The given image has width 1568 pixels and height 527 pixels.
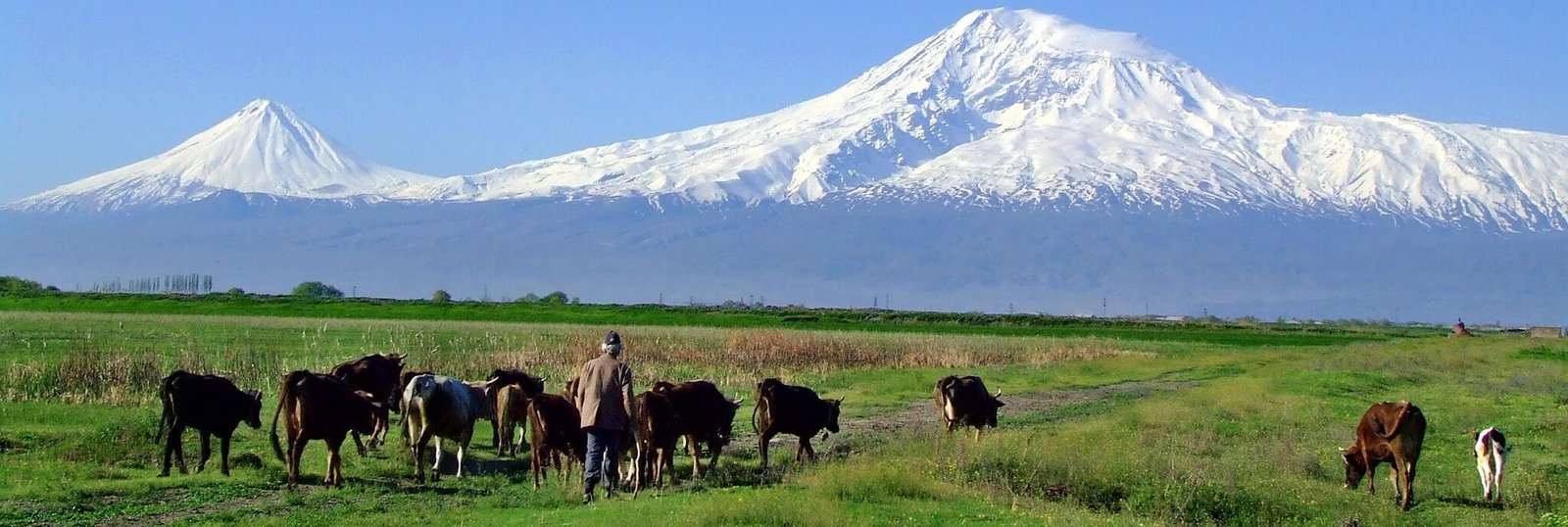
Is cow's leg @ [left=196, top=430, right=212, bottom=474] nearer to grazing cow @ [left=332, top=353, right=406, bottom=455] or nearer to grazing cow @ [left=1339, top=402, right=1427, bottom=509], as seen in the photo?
grazing cow @ [left=332, top=353, right=406, bottom=455]

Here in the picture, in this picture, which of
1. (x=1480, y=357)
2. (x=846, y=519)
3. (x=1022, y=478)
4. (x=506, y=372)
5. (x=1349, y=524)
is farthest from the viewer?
(x=1480, y=357)

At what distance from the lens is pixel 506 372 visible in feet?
69.1

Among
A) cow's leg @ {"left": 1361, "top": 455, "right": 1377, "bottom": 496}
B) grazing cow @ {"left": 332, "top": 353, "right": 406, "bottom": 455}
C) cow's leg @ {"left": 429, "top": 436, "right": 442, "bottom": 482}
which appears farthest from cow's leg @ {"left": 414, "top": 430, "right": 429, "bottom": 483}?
cow's leg @ {"left": 1361, "top": 455, "right": 1377, "bottom": 496}

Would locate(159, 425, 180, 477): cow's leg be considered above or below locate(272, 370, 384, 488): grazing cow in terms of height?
below

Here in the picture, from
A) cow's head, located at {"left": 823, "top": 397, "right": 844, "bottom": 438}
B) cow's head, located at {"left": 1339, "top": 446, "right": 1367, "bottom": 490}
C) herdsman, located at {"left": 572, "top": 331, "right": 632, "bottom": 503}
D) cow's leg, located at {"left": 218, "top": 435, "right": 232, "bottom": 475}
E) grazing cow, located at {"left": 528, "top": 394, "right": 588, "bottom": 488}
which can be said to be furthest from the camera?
cow's head, located at {"left": 823, "top": 397, "right": 844, "bottom": 438}

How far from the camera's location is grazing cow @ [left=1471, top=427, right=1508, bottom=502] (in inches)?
717

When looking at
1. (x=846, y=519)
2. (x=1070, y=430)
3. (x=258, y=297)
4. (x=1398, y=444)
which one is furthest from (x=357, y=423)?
(x=258, y=297)

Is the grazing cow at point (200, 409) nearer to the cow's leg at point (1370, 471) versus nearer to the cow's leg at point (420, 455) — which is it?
the cow's leg at point (420, 455)

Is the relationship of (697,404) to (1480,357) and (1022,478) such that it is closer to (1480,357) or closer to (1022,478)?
(1022,478)

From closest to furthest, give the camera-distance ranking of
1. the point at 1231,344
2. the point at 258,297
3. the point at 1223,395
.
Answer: the point at 1223,395, the point at 1231,344, the point at 258,297

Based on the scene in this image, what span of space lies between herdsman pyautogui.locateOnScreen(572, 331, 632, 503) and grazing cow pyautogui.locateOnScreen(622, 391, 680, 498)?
0.62 meters

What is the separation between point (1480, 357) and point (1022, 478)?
118 feet

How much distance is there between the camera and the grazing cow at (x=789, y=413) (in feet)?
61.3

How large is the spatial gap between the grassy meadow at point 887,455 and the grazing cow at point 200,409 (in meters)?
0.48
